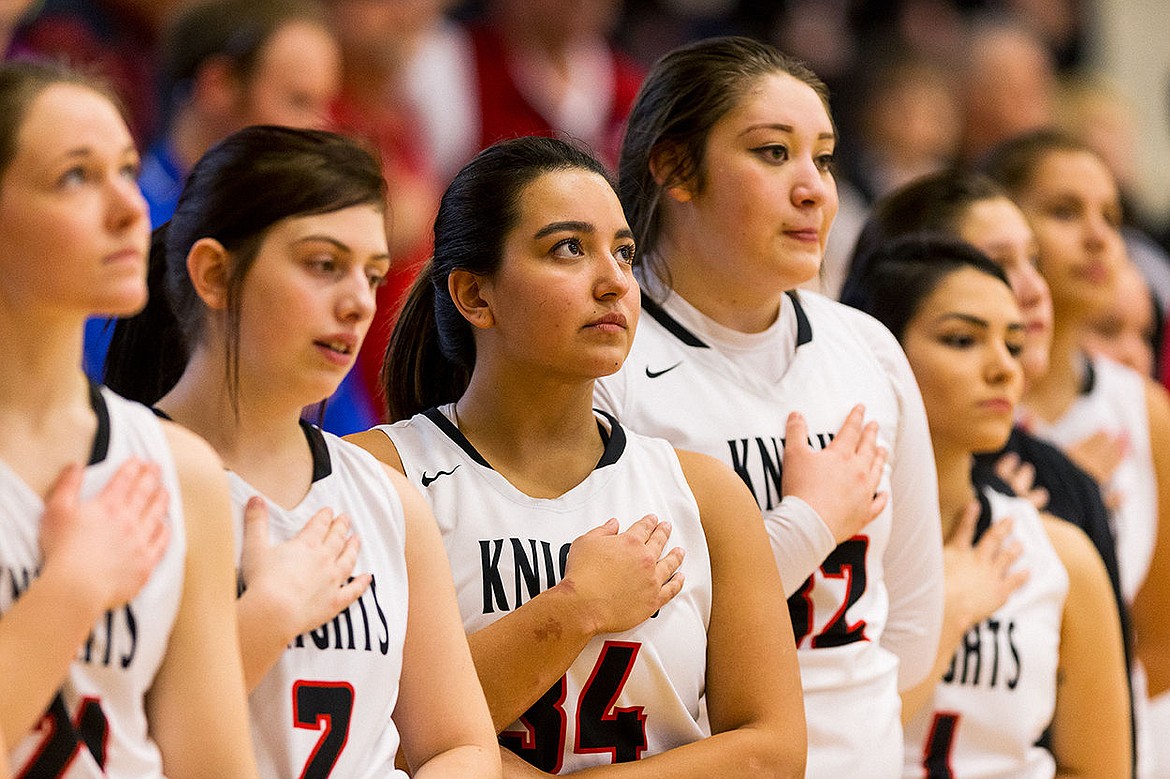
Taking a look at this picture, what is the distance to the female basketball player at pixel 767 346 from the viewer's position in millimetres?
2877

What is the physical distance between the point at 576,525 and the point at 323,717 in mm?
554

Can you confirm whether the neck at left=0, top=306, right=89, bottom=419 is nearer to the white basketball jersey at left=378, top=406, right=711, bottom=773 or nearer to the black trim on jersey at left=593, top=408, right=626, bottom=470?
the white basketball jersey at left=378, top=406, right=711, bottom=773

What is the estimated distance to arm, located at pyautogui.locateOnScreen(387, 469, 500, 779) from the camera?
2355 millimetres

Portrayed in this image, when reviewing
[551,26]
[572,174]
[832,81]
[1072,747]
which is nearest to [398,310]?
[572,174]

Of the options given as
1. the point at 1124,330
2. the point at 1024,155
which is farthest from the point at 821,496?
the point at 1124,330

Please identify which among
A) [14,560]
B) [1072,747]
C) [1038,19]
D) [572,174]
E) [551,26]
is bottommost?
[1072,747]

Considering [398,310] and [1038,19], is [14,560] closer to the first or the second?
[398,310]

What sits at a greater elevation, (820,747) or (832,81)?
(832,81)

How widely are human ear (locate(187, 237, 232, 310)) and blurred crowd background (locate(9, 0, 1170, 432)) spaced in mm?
749

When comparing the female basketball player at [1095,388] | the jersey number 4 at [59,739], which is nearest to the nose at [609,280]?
the jersey number 4 at [59,739]

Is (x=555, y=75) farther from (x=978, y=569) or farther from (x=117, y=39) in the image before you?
(x=978, y=569)

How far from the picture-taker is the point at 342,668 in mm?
2234

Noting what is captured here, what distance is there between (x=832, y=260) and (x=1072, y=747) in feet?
9.55

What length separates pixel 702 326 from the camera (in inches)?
118
